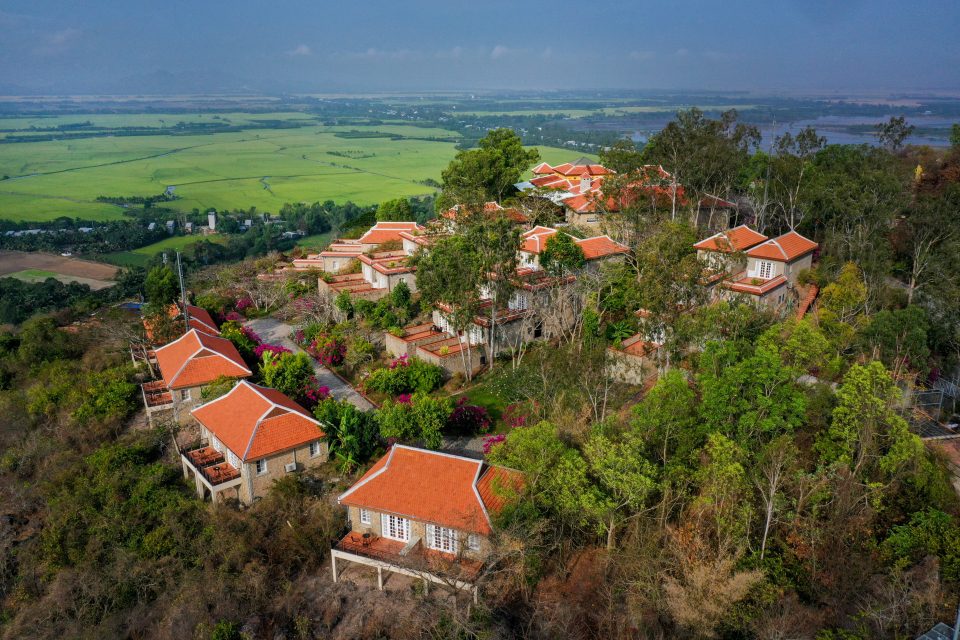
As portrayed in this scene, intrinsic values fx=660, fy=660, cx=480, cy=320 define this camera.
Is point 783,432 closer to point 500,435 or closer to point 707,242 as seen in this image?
point 500,435

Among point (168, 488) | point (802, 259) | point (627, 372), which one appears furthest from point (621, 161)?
point (168, 488)

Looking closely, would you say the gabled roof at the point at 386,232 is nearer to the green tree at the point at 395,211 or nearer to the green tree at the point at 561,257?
the green tree at the point at 395,211

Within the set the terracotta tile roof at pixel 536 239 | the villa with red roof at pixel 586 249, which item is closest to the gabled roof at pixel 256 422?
the villa with red roof at pixel 586 249

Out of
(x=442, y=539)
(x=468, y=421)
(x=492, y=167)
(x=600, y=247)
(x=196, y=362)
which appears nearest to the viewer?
(x=442, y=539)

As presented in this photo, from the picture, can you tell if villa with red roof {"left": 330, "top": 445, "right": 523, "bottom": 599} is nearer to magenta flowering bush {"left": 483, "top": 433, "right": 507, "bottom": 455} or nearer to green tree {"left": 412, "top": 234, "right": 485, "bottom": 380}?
magenta flowering bush {"left": 483, "top": 433, "right": 507, "bottom": 455}

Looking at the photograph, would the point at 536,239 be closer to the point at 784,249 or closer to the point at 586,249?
the point at 586,249

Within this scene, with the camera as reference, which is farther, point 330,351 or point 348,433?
point 330,351

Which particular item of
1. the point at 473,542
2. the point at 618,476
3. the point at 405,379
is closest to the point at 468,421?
the point at 405,379
